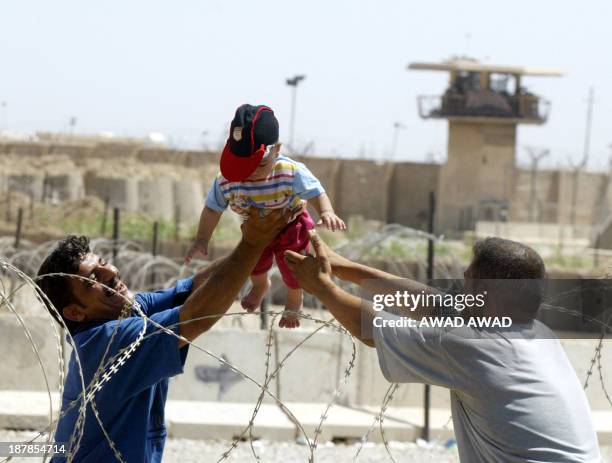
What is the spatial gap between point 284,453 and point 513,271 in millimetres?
5918

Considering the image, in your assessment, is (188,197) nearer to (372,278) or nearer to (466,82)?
(466,82)

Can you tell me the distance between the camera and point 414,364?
11.5 feet

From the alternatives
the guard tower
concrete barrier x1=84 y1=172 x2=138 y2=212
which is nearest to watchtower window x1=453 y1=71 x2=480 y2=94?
the guard tower

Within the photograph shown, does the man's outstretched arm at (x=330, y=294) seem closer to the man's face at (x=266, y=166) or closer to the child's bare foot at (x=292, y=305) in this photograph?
the man's face at (x=266, y=166)

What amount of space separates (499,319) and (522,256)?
214mm

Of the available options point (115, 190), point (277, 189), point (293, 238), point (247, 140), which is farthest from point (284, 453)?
point (115, 190)

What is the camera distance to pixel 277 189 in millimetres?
4465

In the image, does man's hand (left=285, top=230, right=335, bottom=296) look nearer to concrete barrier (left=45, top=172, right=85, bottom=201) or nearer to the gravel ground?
the gravel ground

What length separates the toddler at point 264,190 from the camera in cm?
416

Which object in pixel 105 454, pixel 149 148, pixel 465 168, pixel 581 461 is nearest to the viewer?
pixel 581 461

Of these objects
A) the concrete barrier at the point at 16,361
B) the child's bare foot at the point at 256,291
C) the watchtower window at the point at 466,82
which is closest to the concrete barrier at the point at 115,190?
the watchtower window at the point at 466,82

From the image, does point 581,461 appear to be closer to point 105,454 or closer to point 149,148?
point 105,454

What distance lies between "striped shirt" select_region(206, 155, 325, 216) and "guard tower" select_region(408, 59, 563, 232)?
45.1 meters

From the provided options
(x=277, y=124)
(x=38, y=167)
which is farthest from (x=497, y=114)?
(x=277, y=124)
